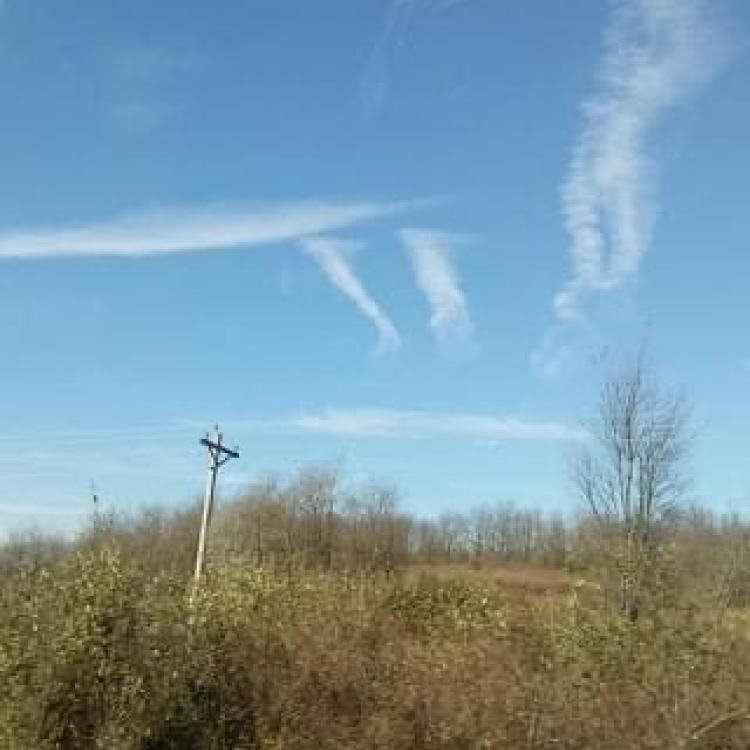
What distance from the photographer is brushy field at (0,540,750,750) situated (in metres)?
13.6

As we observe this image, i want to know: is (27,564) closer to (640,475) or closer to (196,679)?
(196,679)

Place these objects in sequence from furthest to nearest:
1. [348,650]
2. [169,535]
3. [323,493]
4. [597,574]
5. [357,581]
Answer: [323,493]
[169,535]
[357,581]
[348,650]
[597,574]

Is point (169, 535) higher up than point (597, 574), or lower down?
higher up

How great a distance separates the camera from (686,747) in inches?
544

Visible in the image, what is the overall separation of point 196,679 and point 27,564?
9.18 feet

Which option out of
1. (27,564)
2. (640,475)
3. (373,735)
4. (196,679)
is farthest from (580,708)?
(640,475)

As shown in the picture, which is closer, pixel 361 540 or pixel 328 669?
pixel 328 669

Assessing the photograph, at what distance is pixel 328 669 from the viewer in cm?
1738

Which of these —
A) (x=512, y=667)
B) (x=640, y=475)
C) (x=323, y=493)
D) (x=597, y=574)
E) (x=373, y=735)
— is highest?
(x=323, y=493)

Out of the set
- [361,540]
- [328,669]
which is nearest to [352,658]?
[328,669]

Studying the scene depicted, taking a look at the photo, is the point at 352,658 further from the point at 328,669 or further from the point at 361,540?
the point at 361,540

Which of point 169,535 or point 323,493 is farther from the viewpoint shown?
point 323,493

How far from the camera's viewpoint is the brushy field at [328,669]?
13555 millimetres

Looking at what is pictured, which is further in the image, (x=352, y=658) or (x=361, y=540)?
(x=361, y=540)
